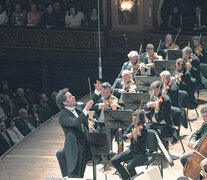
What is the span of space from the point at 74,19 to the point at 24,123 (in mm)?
4615

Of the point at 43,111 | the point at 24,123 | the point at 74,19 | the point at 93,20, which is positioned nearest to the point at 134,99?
the point at 24,123

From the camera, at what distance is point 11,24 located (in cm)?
1609

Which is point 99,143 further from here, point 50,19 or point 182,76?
point 50,19

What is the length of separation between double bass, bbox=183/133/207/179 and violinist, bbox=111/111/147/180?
2.48 ft

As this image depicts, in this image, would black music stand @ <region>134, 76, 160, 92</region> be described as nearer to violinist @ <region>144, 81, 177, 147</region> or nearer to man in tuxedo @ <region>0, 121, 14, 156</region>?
violinist @ <region>144, 81, 177, 147</region>

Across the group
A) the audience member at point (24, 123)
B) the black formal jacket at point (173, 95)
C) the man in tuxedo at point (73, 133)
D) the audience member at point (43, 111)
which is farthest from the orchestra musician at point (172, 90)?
the audience member at point (43, 111)

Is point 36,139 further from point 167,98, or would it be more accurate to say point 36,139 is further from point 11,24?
point 11,24

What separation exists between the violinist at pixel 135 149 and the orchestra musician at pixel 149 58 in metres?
3.42

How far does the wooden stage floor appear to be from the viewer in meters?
8.12

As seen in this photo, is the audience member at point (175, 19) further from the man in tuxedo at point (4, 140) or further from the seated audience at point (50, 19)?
the man in tuxedo at point (4, 140)

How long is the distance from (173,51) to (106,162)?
3501mm

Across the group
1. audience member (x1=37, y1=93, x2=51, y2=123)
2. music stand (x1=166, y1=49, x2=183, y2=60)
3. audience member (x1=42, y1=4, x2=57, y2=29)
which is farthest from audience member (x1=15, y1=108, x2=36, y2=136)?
audience member (x1=42, y1=4, x2=57, y2=29)

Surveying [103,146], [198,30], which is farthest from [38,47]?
[103,146]

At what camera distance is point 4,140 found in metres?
10.3
